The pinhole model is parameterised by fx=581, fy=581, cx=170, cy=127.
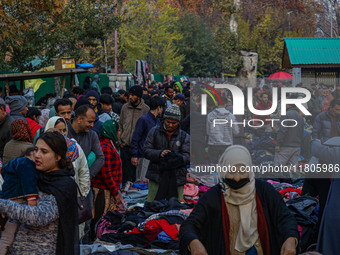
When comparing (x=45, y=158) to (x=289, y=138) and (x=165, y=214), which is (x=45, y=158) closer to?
(x=165, y=214)

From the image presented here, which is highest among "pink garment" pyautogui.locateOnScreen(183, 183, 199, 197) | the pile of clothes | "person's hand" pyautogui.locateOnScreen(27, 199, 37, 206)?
"person's hand" pyautogui.locateOnScreen(27, 199, 37, 206)

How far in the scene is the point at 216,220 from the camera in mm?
4086

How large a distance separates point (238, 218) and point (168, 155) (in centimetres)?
317

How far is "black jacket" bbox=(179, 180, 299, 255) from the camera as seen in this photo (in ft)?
13.2

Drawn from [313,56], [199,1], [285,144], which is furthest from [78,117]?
[199,1]

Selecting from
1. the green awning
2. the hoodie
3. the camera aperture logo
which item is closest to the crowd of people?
the hoodie

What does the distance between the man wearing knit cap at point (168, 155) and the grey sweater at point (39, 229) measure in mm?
3337

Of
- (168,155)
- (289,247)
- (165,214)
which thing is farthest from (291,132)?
(289,247)

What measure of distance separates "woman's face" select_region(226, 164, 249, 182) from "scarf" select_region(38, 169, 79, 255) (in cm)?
110

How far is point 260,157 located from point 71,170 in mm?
9819

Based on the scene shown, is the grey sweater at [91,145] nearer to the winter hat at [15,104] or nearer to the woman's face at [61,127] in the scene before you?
the woman's face at [61,127]

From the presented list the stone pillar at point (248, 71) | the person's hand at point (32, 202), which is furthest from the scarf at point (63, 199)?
the stone pillar at point (248, 71)

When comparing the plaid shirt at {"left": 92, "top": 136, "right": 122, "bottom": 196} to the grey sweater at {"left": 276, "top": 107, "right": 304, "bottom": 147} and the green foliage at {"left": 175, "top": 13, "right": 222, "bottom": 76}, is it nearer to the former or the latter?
the grey sweater at {"left": 276, "top": 107, "right": 304, "bottom": 147}

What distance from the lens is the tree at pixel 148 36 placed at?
44597 millimetres
